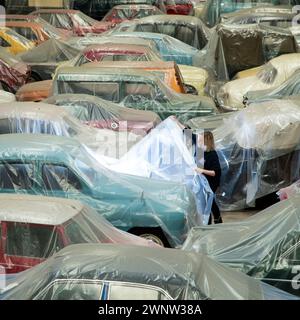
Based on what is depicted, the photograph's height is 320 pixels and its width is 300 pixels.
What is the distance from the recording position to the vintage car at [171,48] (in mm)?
18719

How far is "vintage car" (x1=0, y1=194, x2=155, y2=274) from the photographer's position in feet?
24.7

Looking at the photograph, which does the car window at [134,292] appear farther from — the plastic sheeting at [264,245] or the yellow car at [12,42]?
the yellow car at [12,42]

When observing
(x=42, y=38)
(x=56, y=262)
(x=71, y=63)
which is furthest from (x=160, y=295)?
(x=42, y=38)

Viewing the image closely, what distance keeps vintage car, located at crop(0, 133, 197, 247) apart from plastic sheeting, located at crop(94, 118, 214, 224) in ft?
2.12

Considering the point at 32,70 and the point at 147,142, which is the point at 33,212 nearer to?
the point at 147,142

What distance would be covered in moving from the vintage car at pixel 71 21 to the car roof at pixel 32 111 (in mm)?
10794

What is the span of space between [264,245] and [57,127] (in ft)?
15.6

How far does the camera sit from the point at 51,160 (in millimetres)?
9398

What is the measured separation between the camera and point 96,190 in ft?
30.7

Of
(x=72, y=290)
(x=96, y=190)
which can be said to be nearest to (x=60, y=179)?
(x=96, y=190)

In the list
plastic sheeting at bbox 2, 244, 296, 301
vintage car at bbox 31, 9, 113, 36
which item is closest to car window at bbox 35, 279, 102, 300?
plastic sheeting at bbox 2, 244, 296, 301

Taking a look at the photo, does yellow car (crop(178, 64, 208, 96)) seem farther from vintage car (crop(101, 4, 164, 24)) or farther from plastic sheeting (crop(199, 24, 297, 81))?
vintage car (crop(101, 4, 164, 24))

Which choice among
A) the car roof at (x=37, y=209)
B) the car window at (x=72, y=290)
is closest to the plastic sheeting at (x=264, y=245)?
the car roof at (x=37, y=209)
